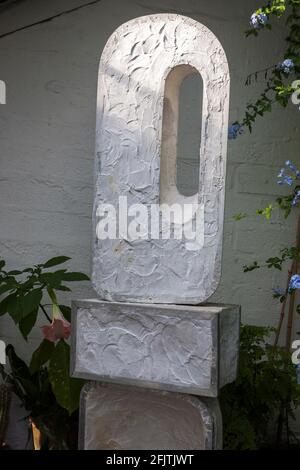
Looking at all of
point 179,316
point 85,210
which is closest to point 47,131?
point 85,210

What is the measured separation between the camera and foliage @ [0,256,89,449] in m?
2.07

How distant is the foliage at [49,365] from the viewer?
2.07 metres

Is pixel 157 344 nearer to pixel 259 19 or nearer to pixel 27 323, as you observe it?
pixel 27 323

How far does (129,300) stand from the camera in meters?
1.90

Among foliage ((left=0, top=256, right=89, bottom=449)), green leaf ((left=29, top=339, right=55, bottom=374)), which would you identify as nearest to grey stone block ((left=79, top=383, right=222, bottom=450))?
foliage ((left=0, top=256, right=89, bottom=449))

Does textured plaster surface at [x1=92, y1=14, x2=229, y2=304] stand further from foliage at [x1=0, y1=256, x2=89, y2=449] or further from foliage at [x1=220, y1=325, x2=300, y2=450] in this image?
foliage at [x1=220, y1=325, x2=300, y2=450]

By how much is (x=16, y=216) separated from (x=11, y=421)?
0.91m

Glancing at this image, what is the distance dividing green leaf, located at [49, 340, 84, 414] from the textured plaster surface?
0.34 metres

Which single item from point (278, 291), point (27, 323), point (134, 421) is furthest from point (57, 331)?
point (278, 291)

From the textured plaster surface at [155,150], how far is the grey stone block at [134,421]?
0.32 meters

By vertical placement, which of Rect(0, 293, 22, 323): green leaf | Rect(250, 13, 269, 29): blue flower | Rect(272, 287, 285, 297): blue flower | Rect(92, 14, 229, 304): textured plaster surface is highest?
Rect(250, 13, 269, 29): blue flower

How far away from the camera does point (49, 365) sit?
7.01ft

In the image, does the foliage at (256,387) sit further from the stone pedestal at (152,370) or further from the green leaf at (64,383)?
the green leaf at (64,383)

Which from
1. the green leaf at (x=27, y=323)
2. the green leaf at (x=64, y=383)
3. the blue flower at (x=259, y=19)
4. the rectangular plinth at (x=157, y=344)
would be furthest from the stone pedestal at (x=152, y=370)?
the blue flower at (x=259, y=19)
